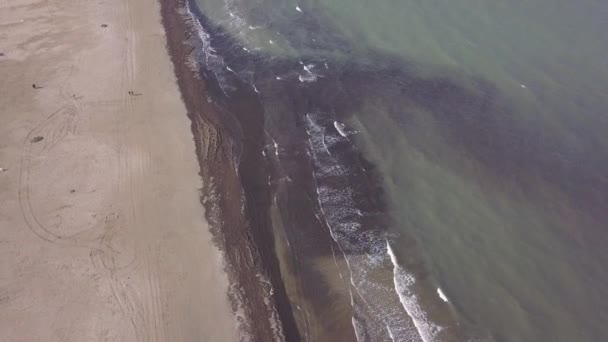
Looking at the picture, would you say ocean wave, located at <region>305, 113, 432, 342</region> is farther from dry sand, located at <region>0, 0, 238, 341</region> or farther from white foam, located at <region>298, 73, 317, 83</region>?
dry sand, located at <region>0, 0, 238, 341</region>

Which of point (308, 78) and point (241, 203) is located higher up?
point (308, 78)

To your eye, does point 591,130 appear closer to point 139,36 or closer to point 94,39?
point 139,36

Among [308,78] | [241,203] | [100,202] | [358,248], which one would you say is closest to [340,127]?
[308,78]

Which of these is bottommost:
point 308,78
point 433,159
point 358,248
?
point 358,248

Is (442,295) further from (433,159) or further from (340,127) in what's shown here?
(340,127)

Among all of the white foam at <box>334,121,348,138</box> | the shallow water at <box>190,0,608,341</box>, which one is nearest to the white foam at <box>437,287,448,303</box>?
the shallow water at <box>190,0,608,341</box>

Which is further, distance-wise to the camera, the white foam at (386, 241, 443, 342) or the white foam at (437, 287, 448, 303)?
the white foam at (437, 287, 448, 303)

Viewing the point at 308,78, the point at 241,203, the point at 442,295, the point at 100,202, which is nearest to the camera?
the point at 442,295
